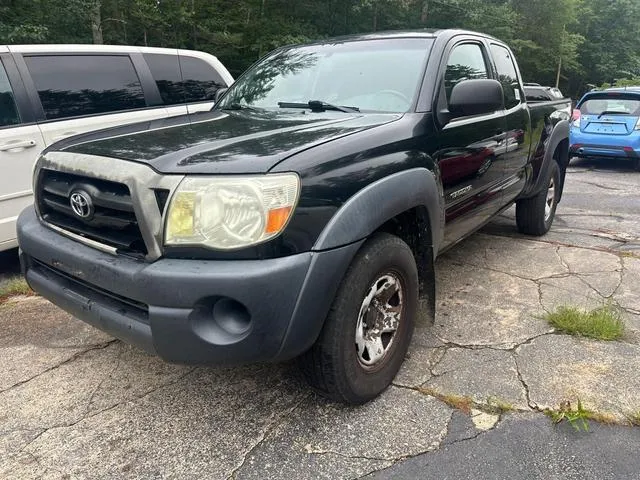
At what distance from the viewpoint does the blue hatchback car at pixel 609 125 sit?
965 cm

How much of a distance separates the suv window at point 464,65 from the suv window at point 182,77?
2.90 meters

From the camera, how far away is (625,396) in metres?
2.59

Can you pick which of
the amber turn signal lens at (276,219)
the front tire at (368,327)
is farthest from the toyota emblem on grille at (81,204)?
the front tire at (368,327)

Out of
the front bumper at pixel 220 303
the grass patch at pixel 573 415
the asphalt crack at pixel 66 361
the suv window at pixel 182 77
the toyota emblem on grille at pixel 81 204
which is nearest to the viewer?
the front bumper at pixel 220 303

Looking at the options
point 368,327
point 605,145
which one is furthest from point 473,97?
point 605,145

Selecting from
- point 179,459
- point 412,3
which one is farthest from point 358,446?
point 412,3

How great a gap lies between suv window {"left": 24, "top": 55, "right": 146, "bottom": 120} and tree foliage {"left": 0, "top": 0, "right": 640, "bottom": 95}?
6.79m

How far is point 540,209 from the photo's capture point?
5.10m

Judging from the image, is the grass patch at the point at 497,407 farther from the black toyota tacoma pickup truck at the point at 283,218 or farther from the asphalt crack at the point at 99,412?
the asphalt crack at the point at 99,412

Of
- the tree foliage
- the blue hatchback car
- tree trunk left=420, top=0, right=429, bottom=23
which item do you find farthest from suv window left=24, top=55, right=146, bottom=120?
tree trunk left=420, top=0, right=429, bottom=23

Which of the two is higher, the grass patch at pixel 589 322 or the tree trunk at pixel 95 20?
the tree trunk at pixel 95 20

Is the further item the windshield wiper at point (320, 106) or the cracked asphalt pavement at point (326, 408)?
the windshield wiper at point (320, 106)

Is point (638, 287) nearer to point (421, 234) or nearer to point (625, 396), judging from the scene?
point (625, 396)

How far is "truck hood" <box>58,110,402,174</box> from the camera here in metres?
2.03
